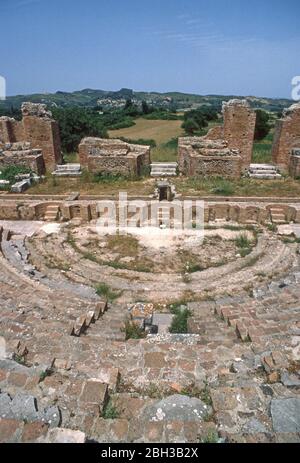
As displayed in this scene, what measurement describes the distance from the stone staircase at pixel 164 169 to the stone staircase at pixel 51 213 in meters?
7.72

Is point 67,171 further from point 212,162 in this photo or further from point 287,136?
point 287,136

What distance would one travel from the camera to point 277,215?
14.2 metres

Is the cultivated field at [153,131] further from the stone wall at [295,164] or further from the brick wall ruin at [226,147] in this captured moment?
the stone wall at [295,164]

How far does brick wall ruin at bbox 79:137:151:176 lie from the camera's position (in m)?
19.8

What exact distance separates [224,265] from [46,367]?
7009 millimetres

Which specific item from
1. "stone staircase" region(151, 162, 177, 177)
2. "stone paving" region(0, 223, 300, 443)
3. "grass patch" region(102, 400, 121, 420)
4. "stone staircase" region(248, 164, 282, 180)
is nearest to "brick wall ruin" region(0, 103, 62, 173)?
"stone staircase" region(151, 162, 177, 177)

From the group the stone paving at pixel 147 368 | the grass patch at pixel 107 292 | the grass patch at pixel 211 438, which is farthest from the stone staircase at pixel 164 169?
the grass patch at pixel 211 438

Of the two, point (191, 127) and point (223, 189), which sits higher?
point (191, 127)

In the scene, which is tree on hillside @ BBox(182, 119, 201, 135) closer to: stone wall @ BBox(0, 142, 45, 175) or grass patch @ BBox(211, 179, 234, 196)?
stone wall @ BBox(0, 142, 45, 175)

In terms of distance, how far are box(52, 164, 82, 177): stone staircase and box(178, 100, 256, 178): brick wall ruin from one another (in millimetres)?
6914

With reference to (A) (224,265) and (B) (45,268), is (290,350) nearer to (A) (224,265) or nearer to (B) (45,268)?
(A) (224,265)

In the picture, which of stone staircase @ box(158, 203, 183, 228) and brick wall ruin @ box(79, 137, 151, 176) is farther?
brick wall ruin @ box(79, 137, 151, 176)

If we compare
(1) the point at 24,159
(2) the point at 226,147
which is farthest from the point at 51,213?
(2) the point at 226,147

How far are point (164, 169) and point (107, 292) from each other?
1361 centimetres
